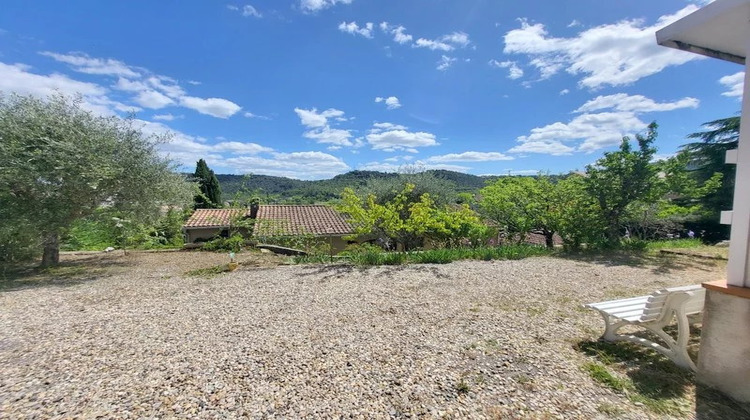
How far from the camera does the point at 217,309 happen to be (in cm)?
469

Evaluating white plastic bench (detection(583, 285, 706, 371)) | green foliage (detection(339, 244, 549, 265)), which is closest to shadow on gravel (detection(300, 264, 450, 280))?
green foliage (detection(339, 244, 549, 265))

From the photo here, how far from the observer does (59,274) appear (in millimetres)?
6859

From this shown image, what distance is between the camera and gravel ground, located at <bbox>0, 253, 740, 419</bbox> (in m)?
2.48

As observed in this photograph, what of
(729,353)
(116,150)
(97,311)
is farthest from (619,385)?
(116,150)

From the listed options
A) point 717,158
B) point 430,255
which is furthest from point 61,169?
point 717,158

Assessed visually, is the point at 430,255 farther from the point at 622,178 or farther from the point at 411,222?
the point at 622,178

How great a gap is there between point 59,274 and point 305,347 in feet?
23.1

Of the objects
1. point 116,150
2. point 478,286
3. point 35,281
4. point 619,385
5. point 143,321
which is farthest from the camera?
point 116,150

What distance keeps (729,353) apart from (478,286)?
3.49 metres

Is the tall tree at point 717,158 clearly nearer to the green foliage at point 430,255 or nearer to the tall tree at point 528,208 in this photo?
the tall tree at point 528,208

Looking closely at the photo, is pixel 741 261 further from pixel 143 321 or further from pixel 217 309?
pixel 143 321

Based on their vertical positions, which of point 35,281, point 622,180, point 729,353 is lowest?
point 35,281

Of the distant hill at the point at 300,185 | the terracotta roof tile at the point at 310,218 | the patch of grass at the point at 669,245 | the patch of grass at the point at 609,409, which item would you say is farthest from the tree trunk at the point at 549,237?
the patch of grass at the point at 609,409

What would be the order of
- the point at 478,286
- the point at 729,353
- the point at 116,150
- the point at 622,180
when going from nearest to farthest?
the point at 729,353 → the point at 478,286 → the point at 116,150 → the point at 622,180
